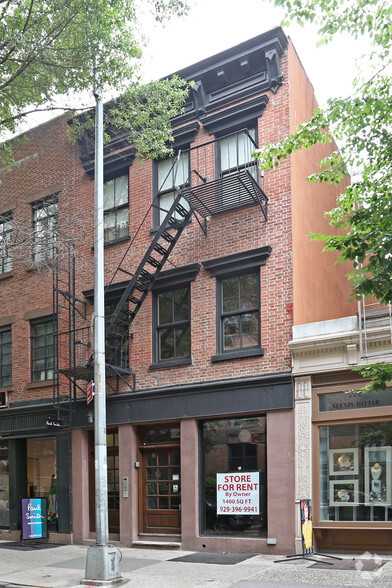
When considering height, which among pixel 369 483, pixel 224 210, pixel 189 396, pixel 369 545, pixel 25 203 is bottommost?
pixel 369 545

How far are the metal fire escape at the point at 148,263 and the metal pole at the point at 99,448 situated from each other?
2.55 metres

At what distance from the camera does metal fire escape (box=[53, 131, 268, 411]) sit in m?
14.8

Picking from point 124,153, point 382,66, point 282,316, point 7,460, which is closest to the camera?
point 382,66

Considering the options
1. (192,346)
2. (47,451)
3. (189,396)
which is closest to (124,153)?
(192,346)

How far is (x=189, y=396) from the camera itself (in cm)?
1512

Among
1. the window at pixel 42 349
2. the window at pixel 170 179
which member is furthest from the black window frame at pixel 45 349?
the window at pixel 170 179

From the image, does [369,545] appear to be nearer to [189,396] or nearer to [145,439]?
[189,396]

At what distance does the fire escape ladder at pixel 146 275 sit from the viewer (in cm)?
1542

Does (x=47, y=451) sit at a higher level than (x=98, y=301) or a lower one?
lower

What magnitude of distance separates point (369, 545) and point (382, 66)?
862 cm

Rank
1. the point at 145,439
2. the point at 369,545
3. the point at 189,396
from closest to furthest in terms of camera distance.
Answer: the point at 369,545 < the point at 189,396 < the point at 145,439

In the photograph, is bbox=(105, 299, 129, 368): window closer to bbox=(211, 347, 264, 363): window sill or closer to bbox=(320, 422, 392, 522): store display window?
bbox=(211, 347, 264, 363): window sill

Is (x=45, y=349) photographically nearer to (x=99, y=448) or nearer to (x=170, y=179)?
(x=170, y=179)

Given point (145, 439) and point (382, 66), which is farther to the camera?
point (145, 439)
